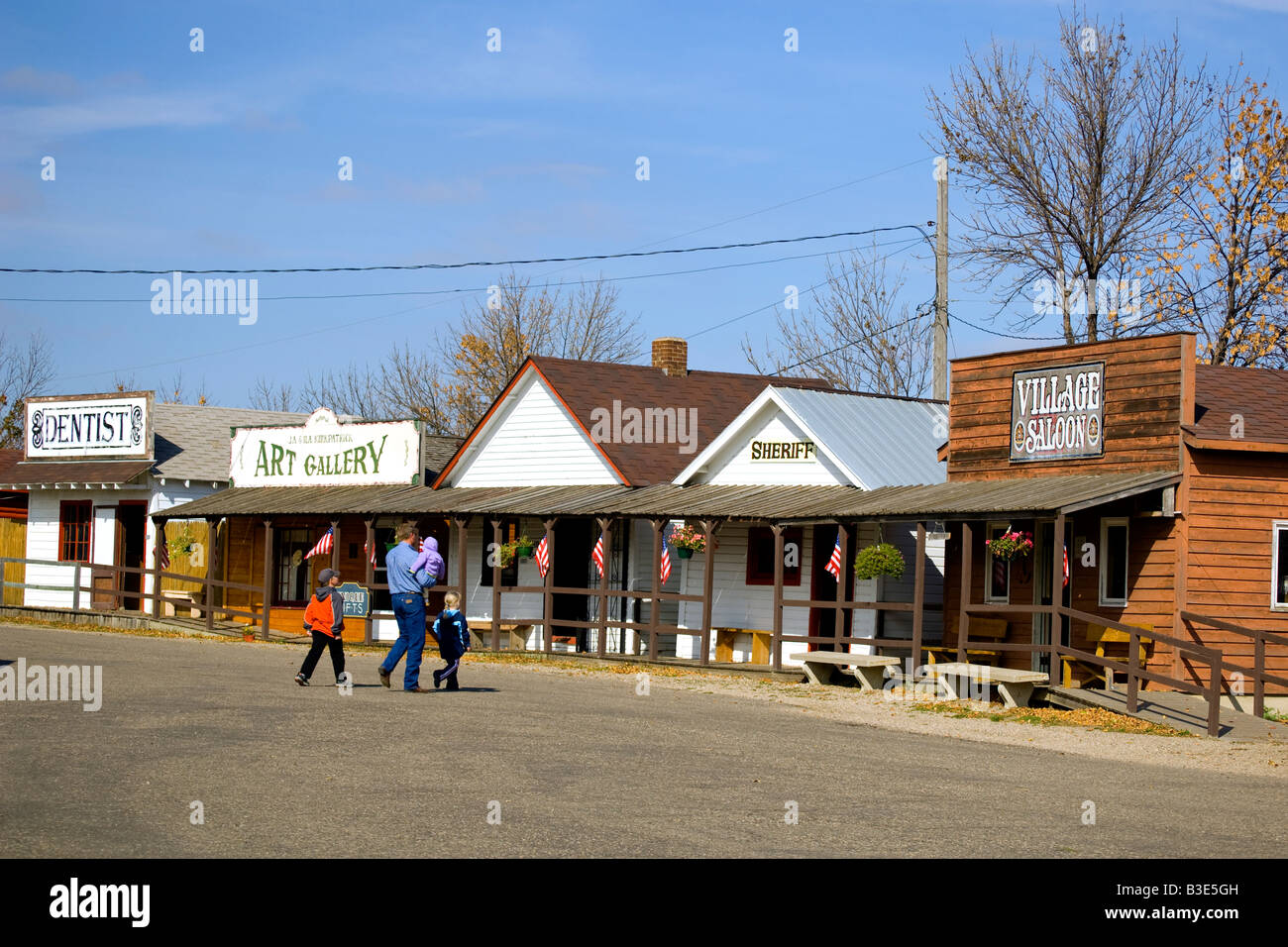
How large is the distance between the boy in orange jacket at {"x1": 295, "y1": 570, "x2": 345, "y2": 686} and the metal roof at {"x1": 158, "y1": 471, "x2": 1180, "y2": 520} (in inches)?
313

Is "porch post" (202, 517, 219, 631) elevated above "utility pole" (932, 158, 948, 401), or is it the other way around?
"utility pole" (932, 158, 948, 401)

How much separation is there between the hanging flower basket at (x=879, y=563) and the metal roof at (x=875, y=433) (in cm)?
207

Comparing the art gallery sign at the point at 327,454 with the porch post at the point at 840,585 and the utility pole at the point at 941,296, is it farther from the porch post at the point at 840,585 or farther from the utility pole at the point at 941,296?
the porch post at the point at 840,585

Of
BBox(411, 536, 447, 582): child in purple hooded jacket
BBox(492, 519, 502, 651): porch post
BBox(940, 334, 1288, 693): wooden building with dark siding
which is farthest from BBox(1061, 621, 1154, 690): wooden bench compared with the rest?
BBox(492, 519, 502, 651): porch post

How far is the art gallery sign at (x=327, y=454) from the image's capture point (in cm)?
3412

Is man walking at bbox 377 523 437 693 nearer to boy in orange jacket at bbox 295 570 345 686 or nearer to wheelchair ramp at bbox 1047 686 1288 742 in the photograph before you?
boy in orange jacket at bbox 295 570 345 686

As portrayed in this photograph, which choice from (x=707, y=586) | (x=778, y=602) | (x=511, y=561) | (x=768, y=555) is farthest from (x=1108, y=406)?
(x=511, y=561)

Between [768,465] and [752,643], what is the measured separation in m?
3.26

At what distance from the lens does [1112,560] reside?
22406 mm

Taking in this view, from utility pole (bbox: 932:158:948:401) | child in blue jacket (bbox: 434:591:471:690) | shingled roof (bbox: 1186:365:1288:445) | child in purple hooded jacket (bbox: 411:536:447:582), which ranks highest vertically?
utility pole (bbox: 932:158:948:401)

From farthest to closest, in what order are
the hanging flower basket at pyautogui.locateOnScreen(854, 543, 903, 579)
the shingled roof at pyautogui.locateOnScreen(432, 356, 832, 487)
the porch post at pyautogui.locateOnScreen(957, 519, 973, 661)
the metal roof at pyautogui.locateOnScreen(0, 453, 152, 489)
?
the metal roof at pyautogui.locateOnScreen(0, 453, 152, 489) < the shingled roof at pyautogui.locateOnScreen(432, 356, 832, 487) < the hanging flower basket at pyautogui.locateOnScreen(854, 543, 903, 579) < the porch post at pyautogui.locateOnScreen(957, 519, 973, 661)

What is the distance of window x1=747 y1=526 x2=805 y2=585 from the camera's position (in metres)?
27.7

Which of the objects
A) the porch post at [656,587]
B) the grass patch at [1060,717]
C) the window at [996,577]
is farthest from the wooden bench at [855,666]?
the porch post at [656,587]
